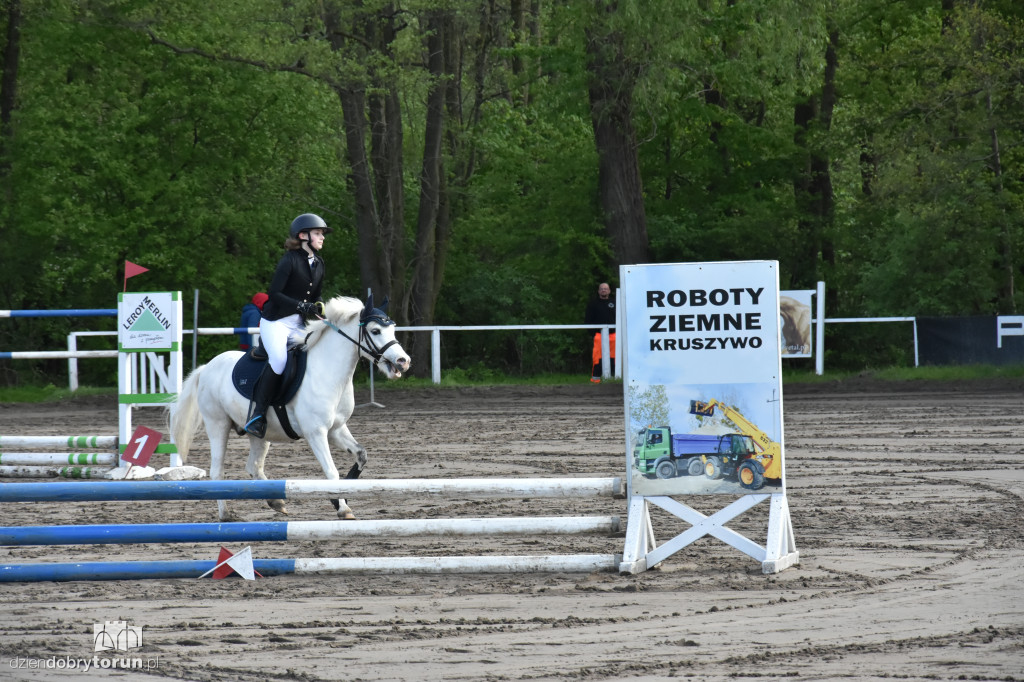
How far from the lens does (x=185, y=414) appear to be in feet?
36.6

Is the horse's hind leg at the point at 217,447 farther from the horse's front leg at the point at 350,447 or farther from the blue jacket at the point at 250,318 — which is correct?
the blue jacket at the point at 250,318

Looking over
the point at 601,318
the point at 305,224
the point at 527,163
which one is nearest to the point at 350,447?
the point at 305,224

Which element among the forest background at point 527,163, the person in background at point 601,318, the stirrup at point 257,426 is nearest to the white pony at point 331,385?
the stirrup at point 257,426

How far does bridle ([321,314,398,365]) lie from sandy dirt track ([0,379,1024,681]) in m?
1.35

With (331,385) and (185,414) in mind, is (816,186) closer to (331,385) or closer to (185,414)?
(185,414)

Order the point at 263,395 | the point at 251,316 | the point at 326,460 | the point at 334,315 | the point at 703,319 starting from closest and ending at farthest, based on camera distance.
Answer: the point at 703,319
the point at 326,460
the point at 263,395
the point at 334,315
the point at 251,316

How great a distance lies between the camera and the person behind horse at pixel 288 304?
384 inches

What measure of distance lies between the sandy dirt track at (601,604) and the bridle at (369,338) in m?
1.35

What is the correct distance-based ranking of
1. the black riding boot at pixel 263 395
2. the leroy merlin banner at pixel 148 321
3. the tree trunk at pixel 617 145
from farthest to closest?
the tree trunk at pixel 617 145 < the leroy merlin banner at pixel 148 321 < the black riding boot at pixel 263 395

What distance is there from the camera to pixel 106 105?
1166 inches

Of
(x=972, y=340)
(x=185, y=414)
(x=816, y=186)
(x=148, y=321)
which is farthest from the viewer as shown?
(x=816, y=186)

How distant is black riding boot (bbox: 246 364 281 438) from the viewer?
9.84 m

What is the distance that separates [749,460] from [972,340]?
58.7 feet

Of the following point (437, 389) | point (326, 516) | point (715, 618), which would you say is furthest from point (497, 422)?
point (715, 618)
